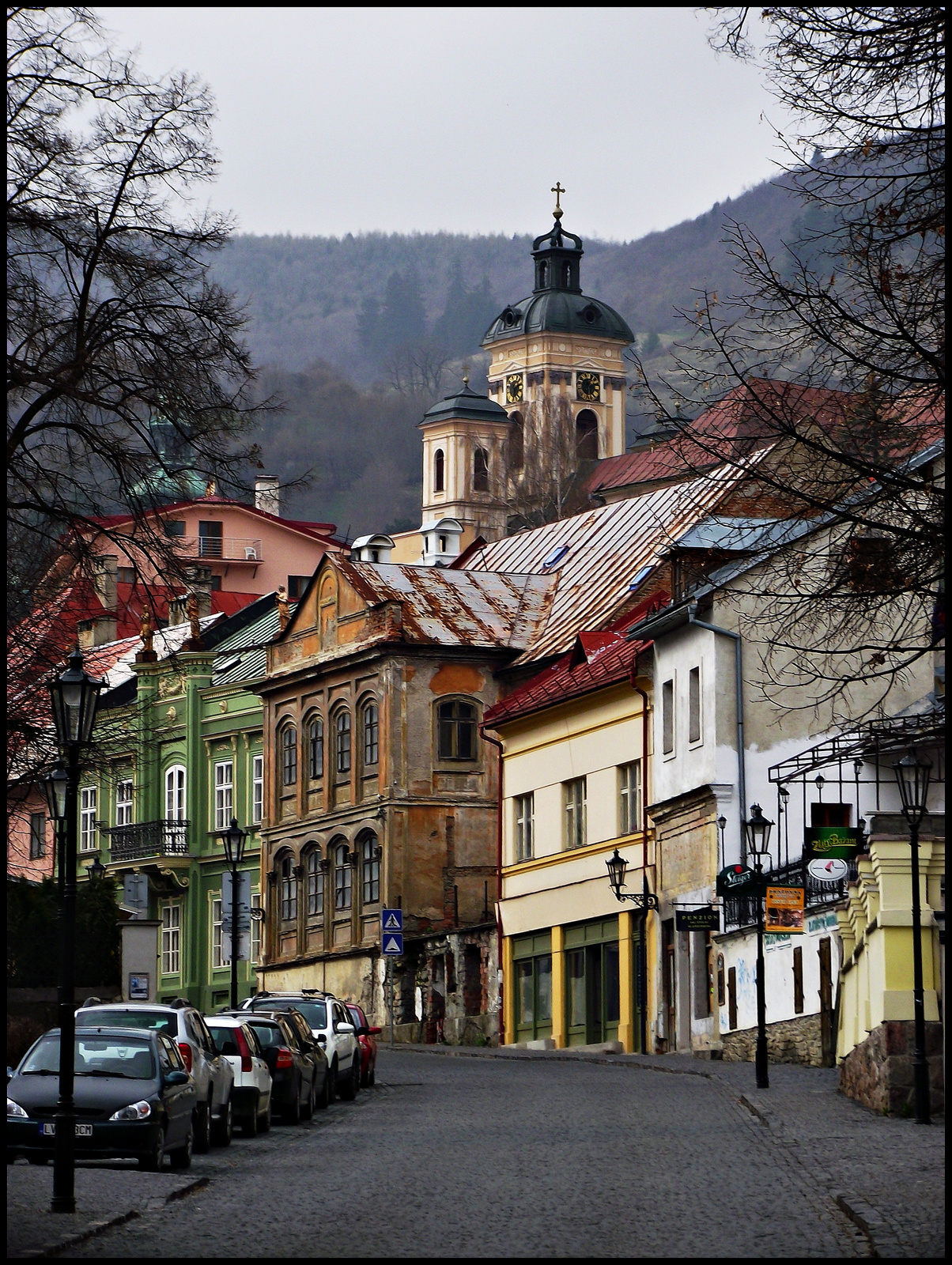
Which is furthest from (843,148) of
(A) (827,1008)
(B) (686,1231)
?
(A) (827,1008)

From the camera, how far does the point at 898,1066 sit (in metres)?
26.9

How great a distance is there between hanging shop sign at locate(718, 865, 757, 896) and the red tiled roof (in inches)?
384

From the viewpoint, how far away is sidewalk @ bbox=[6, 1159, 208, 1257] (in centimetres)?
1617

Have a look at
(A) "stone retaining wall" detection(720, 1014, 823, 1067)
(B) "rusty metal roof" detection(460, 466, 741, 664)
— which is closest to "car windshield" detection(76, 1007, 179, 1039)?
(A) "stone retaining wall" detection(720, 1014, 823, 1067)

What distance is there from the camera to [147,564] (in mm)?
22234

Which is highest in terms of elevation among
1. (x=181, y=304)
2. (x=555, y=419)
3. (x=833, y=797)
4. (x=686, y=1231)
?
(x=555, y=419)

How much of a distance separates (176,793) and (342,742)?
36.8 ft

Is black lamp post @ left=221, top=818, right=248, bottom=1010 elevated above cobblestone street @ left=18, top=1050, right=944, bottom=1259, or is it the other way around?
black lamp post @ left=221, top=818, right=248, bottom=1010

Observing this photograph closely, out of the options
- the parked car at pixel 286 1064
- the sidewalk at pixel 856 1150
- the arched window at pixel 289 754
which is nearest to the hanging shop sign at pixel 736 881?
the sidewalk at pixel 856 1150

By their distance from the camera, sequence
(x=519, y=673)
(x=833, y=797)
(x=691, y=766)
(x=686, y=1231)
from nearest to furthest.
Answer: (x=686, y=1231) → (x=833, y=797) → (x=691, y=766) → (x=519, y=673)

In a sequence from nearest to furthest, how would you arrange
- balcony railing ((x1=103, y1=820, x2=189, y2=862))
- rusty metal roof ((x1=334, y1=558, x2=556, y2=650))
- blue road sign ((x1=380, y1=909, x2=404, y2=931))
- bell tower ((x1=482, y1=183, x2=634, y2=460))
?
1. blue road sign ((x1=380, y1=909, x2=404, y2=931))
2. rusty metal roof ((x1=334, y1=558, x2=556, y2=650))
3. balcony railing ((x1=103, y1=820, x2=189, y2=862))
4. bell tower ((x1=482, y1=183, x2=634, y2=460))

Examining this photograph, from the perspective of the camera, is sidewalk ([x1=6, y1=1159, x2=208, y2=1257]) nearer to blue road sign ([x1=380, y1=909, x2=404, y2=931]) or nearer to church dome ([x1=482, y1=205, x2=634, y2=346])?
blue road sign ([x1=380, y1=909, x2=404, y2=931])

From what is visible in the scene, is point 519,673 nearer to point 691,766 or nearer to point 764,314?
point 691,766

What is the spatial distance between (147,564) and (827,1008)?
1745 centimetres
